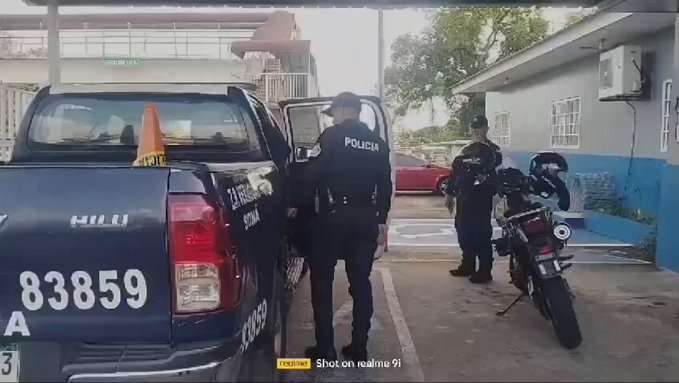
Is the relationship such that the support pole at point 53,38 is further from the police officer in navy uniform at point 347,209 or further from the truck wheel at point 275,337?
the truck wheel at point 275,337

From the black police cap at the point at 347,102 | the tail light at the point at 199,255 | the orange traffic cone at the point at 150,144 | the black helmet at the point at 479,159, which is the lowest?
the tail light at the point at 199,255

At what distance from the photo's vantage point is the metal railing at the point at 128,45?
83.0 ft

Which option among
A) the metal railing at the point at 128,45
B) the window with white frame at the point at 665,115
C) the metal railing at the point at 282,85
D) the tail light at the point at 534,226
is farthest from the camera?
the metal railing at the point at 128,45

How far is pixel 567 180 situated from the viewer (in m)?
13.8

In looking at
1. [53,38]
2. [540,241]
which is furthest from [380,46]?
[540,241]

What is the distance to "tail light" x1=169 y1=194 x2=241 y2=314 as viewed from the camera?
290 cm

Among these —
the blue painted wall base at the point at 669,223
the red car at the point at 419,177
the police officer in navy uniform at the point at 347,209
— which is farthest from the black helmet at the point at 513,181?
the red car at the point at 419,177

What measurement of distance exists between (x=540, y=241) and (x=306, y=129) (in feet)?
11.1

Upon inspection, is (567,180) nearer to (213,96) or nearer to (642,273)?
(642,273)

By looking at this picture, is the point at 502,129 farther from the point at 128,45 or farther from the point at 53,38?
the point at 53,38

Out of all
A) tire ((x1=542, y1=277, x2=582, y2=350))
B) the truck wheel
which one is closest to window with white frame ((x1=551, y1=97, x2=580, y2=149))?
tire ((x1=542, y1=277, x2=582, y2=350))

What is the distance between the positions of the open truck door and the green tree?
24.1 metres

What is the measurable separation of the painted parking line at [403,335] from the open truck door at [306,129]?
56 cm

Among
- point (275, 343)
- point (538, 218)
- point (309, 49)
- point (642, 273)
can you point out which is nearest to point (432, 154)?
point (309, 49)
